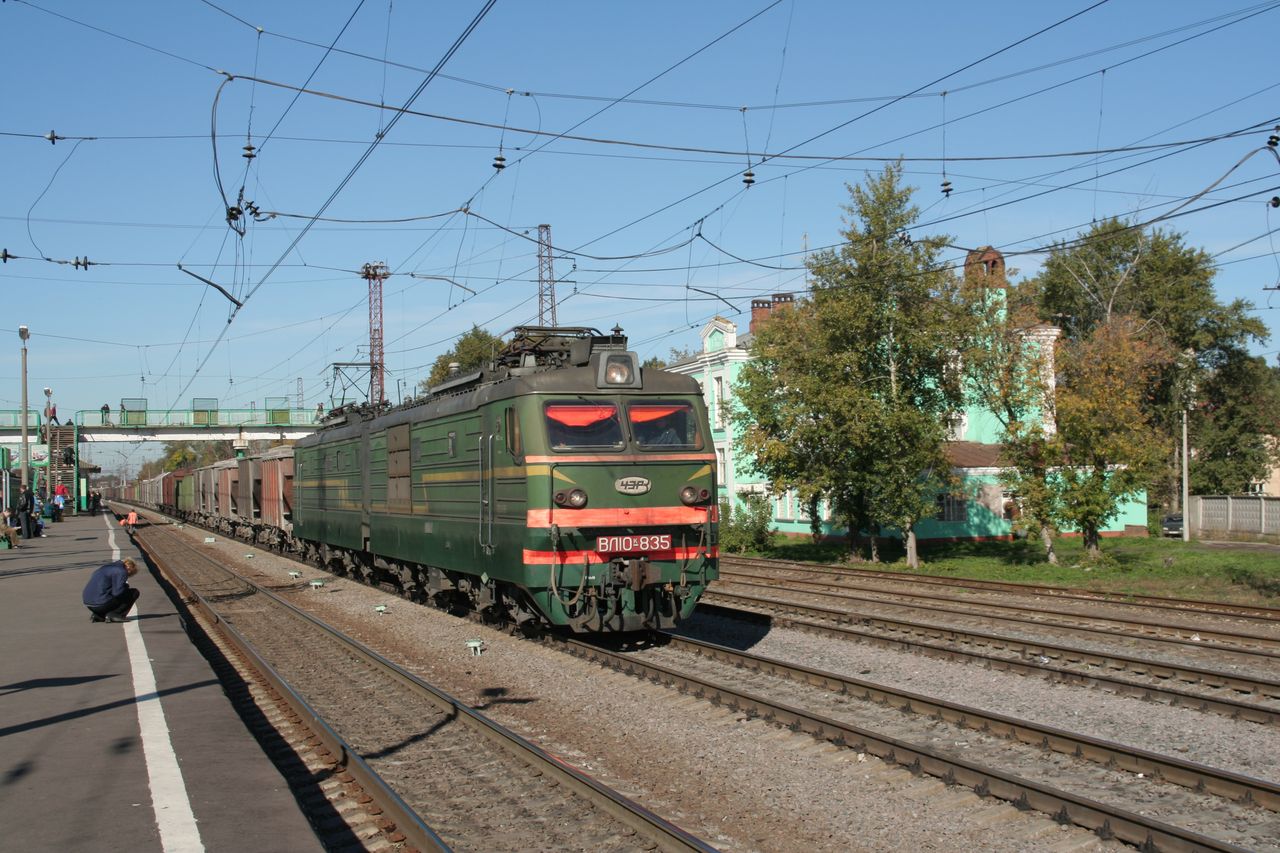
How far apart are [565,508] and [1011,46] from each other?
28.3 ft

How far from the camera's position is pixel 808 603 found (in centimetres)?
1922

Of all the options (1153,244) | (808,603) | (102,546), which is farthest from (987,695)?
(1153,244)

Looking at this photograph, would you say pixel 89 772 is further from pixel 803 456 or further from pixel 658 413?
pixel 803 456

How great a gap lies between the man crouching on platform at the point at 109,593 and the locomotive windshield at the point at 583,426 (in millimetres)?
7119

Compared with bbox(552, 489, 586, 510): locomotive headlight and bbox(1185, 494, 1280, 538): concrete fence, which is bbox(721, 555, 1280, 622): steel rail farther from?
bbox(1185, 494, 1280, 538): concrete fence

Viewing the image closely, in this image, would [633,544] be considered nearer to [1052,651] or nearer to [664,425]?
[664,425]

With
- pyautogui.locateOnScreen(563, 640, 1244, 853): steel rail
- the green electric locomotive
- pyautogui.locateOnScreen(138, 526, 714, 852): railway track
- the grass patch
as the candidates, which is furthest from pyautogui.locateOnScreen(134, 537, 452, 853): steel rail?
the grass patch

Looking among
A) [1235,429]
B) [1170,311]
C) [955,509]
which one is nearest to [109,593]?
[955,509]

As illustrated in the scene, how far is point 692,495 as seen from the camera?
1300 centimetres

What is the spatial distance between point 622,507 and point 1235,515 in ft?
122

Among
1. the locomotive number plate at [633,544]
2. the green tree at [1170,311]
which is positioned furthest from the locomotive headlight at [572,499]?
the green tree at [1170,311]

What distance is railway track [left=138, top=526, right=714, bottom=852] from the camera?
6961mm

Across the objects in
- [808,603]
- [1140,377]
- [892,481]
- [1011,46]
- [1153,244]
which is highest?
[1153,244]

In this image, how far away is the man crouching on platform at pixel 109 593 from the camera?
1521 cm
